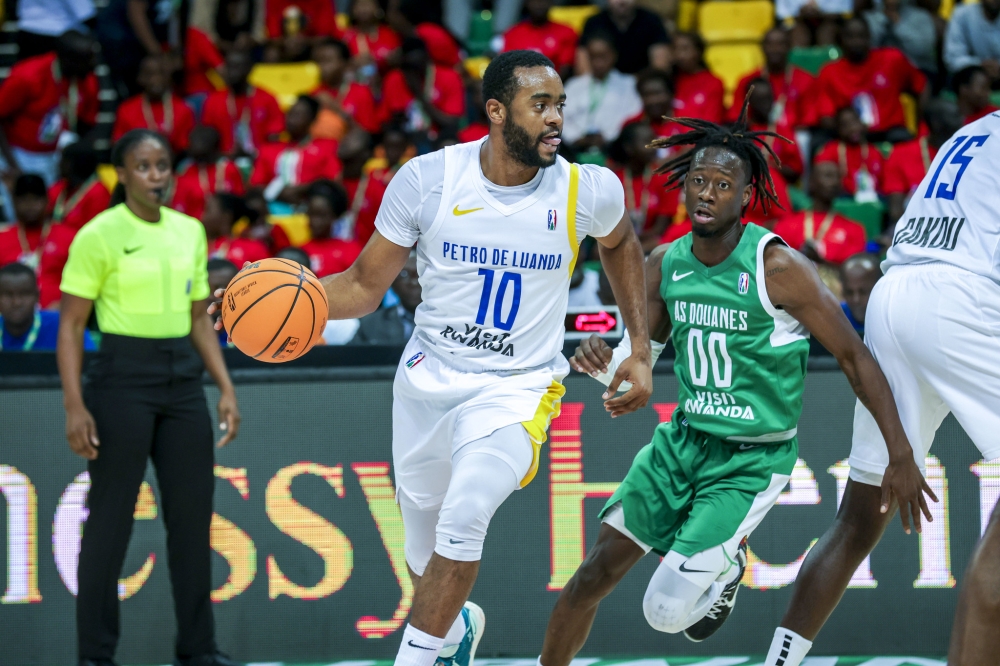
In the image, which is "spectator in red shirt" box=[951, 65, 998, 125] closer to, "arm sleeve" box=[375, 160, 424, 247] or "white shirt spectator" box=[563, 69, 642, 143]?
"white shirt spectator" box=[563, 69, 642, 143]

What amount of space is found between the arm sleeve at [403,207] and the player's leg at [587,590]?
1376 mm

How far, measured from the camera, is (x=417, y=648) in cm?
393

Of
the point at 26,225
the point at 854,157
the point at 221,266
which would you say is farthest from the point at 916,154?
the point at 26,225

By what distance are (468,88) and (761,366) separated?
742 centimetres

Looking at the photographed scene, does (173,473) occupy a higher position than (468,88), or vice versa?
(468,88)

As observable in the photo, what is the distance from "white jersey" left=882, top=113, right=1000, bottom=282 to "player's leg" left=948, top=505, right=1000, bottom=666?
38.0 inches

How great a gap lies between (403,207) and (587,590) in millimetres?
1608

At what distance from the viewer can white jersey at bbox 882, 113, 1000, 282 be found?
13.3 feet

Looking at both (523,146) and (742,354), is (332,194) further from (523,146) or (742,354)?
(742,354)

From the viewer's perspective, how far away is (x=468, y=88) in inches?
444

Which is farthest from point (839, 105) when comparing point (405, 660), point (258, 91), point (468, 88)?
point (405, 660)

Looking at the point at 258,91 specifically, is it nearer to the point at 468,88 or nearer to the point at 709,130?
the point at 468,88

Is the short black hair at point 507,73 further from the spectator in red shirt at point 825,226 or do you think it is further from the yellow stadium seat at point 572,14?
the yellow stadium seat at point 572,14

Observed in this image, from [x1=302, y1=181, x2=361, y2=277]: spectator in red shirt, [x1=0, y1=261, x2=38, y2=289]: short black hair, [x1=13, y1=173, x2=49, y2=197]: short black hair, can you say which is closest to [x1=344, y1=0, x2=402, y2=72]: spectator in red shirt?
[x1=302, y1=181, x2=361, y2=277]: spectator in red shirt
